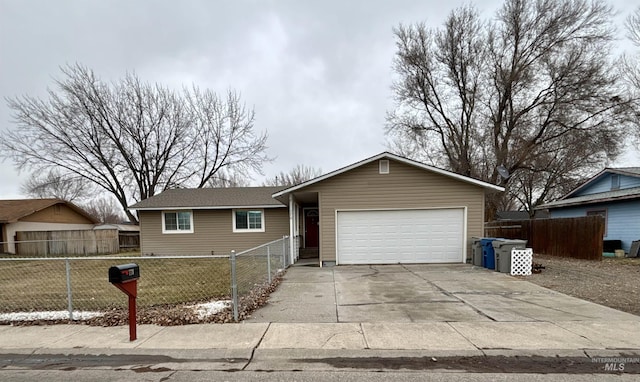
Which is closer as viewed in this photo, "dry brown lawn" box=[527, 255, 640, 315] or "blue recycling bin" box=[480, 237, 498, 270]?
"dry brown lawn" box=[527, 255, 640, 315]

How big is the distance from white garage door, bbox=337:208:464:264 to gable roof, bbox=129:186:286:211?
218 inches

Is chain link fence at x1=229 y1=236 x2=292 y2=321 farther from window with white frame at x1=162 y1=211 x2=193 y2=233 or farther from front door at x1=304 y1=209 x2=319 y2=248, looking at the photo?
window with white frame at x1=162 y1=211 x2=193 y2=233

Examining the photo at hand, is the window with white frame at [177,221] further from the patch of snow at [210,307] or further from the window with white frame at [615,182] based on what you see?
the window with white frame at [615,182]

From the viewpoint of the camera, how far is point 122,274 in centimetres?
417

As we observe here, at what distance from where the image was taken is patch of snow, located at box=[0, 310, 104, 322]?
5473 millimetres

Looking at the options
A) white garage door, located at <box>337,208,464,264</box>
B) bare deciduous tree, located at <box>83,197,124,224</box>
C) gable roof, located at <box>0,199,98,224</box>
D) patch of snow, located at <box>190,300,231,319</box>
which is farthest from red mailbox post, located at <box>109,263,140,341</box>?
bare deciduous tree, located at <box>83,197,124,224</box>

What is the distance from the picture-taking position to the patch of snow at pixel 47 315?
5.47 metres

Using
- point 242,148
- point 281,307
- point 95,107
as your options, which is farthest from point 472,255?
point 95,107

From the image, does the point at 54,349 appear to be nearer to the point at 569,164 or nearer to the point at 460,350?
the point at 460,350

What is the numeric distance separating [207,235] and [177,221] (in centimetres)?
181

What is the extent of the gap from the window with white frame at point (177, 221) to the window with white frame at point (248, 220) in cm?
240

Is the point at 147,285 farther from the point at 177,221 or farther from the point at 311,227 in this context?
the point at 311,227
